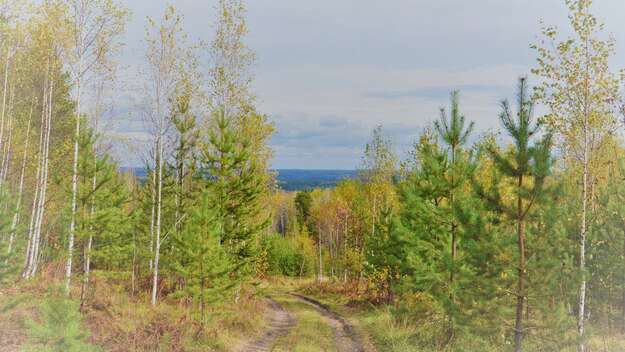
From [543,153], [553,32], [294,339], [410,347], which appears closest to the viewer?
[543,153]

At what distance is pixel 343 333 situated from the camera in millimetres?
21781

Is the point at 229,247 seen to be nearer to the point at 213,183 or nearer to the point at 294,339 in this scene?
the point at 213,183

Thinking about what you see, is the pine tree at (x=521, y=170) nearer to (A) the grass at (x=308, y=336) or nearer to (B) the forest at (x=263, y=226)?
(B) the forest at (x=263, y=226)

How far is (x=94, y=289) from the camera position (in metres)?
21.5

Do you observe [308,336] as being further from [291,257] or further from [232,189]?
[291,257]

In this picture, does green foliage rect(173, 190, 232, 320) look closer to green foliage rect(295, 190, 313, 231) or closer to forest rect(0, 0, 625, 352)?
forest rect(0, 0, 625, 352)

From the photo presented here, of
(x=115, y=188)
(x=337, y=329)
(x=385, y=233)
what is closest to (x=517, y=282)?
(x=337, y=329)

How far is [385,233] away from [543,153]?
57.5 ft

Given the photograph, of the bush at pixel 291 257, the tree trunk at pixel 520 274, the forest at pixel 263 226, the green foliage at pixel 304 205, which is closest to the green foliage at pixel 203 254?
the forest at pixel 263 226

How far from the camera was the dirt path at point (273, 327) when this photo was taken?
1861cm

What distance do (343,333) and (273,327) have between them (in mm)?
3872

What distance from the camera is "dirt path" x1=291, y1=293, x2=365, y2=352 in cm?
1852

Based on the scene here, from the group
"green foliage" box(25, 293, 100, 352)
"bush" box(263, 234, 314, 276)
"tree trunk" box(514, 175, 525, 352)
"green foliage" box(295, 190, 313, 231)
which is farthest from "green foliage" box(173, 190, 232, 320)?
"green foliage" box(295, 190, 313, 231)

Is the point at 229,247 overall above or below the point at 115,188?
below
